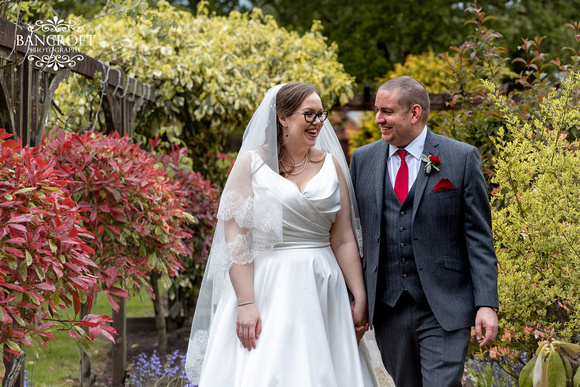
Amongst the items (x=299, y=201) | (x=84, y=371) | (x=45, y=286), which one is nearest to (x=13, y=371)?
(x=45, y=286)

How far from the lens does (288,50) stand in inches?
320

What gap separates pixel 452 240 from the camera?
2.90 meters

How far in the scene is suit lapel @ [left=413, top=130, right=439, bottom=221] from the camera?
2.87m

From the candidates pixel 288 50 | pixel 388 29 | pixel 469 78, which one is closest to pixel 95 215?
pixel 469 78

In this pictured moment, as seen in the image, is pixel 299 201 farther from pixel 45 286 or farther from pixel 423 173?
pixel 45 286

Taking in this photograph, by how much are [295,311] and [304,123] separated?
0.88 metres

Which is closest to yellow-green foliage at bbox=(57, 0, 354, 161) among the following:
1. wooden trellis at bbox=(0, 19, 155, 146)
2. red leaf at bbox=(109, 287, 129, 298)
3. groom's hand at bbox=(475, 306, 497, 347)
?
wooden trellis at bbox=(0, 19, 155, 146)

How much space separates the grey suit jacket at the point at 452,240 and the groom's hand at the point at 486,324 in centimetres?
4

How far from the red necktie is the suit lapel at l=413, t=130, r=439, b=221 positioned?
0.07 m

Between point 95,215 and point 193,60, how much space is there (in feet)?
11.1

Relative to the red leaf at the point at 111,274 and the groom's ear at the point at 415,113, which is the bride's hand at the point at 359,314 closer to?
the groom's ear at the point at 415,113

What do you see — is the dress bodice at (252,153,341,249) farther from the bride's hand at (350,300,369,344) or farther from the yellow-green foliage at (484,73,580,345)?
the yellow-green foliage at (484,73,580,345)

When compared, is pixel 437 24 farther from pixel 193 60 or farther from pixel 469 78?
pixel 469 78

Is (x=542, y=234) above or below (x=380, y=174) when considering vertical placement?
below
